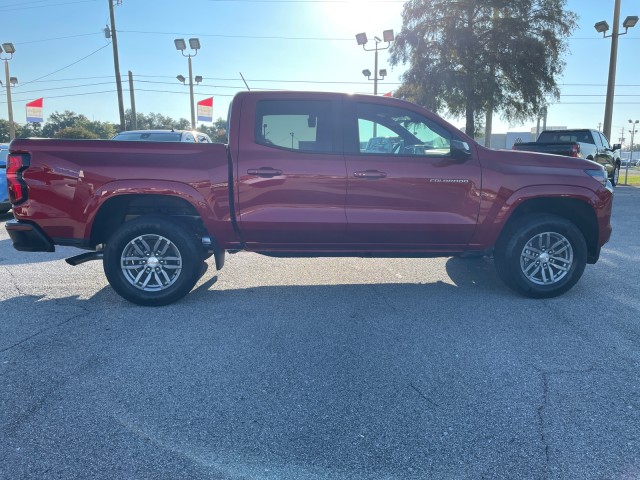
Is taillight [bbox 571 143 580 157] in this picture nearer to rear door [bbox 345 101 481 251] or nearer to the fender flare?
rear door [bbox 345 101 481 251]

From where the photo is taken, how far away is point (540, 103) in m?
23.8

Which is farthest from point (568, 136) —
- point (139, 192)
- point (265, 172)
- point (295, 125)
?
point (139, 192)

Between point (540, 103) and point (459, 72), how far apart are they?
4594 millimetres

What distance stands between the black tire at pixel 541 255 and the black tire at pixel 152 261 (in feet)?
10.4

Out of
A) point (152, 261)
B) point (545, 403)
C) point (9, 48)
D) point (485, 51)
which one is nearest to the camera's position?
point (545, 403)

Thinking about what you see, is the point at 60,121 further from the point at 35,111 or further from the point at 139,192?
A: the point at 139,192

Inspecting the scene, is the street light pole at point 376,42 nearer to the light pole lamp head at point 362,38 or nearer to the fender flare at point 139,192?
the light pole lamp head at point 362,38

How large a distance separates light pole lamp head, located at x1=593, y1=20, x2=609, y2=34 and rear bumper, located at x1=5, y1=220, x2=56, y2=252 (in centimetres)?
2319

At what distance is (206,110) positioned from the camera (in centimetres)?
2411

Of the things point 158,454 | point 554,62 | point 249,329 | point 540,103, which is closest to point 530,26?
point 554,62

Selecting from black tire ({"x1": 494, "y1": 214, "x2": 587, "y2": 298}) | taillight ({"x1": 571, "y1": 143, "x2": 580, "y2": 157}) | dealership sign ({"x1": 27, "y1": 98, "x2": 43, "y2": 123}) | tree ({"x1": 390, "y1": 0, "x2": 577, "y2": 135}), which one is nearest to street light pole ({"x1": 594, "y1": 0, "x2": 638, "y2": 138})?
tree ({"x1": 390, "y1": 0, "x2": 577, "y2": 135})

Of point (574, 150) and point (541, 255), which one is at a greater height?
point (574, 150)

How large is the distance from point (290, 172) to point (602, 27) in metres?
21.6

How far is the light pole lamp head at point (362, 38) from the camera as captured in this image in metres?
27.3
